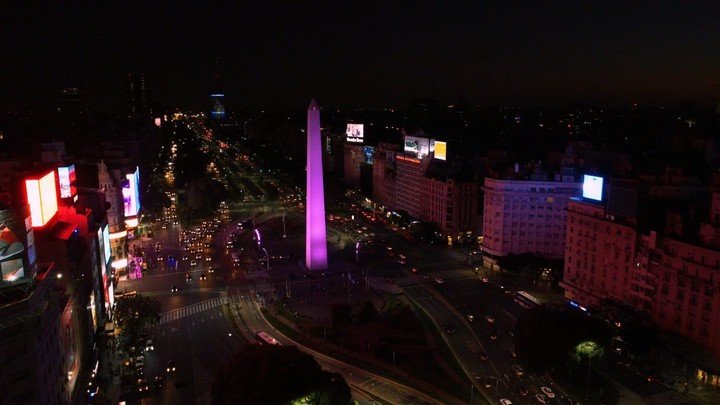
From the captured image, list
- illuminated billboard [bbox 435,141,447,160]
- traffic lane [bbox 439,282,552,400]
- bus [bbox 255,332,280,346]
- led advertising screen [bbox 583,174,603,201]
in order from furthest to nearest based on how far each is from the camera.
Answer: illuminated billboard [bbox 435,141,447,160] < led advertising screen [bbox 583,174,603,201] < bus [bbox 255,332,280,346] < traffic lane [bbox 439,282,552,400]

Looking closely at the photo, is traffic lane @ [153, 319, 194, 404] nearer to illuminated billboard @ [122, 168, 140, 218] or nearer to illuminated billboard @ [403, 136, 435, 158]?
illuminated billboard @ [122, 168, 140, 218]

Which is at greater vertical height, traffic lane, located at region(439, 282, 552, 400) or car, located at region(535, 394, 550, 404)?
traffic lane, located at region(439, 282, 552, 400)

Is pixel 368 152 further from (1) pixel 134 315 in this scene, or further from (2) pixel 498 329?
(1) pixel 134 315

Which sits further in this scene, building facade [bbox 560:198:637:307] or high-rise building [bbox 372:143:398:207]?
high-rise building [bbox 372:143:398:207]

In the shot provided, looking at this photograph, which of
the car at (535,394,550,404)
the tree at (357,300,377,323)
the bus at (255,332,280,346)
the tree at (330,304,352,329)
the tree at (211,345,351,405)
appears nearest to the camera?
the tree at (211,345,351,405)

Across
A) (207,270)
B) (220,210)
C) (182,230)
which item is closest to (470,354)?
(207,270)

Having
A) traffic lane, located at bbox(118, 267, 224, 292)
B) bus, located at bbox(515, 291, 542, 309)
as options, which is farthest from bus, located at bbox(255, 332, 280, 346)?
bus, located at bbox(515, 291, 542, 309)

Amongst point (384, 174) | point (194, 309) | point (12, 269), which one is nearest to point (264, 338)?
point (194, 309)
